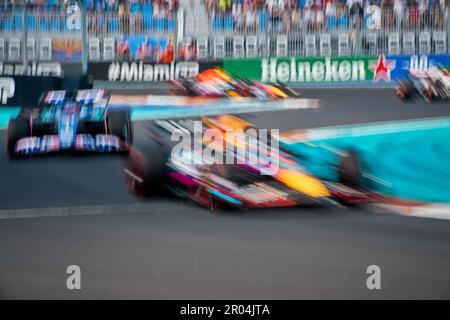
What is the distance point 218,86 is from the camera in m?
2.75

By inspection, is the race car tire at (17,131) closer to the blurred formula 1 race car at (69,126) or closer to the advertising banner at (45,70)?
the blurred formula 1 race car at (69,126)

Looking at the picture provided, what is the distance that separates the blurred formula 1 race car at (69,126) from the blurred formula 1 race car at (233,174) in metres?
0.13

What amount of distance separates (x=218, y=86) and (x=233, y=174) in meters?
0.43

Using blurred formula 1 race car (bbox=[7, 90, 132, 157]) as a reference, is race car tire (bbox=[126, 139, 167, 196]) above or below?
below

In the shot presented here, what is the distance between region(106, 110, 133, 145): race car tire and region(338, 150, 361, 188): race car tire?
3.32 ft

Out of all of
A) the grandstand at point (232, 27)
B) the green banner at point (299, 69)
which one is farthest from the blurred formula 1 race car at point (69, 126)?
the green banner at point (299, 69)

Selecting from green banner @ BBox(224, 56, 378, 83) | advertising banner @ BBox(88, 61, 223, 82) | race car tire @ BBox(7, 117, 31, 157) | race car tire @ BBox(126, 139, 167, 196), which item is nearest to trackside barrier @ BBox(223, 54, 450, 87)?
green banner @ BBox(224, 56, 378, 83)

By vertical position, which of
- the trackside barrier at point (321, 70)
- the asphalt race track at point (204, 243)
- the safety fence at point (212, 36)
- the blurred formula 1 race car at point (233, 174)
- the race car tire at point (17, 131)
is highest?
the safety fence at point (212, 36)

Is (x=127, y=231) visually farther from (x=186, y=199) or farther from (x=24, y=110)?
(x=24, y=110)

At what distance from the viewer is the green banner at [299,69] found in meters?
2.73

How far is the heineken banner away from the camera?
106 inches

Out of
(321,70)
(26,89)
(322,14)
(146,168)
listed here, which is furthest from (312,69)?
(26,89)

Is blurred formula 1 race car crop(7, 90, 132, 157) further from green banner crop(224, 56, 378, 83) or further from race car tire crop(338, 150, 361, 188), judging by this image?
race car tire crop(338, 150, 361, 188)
